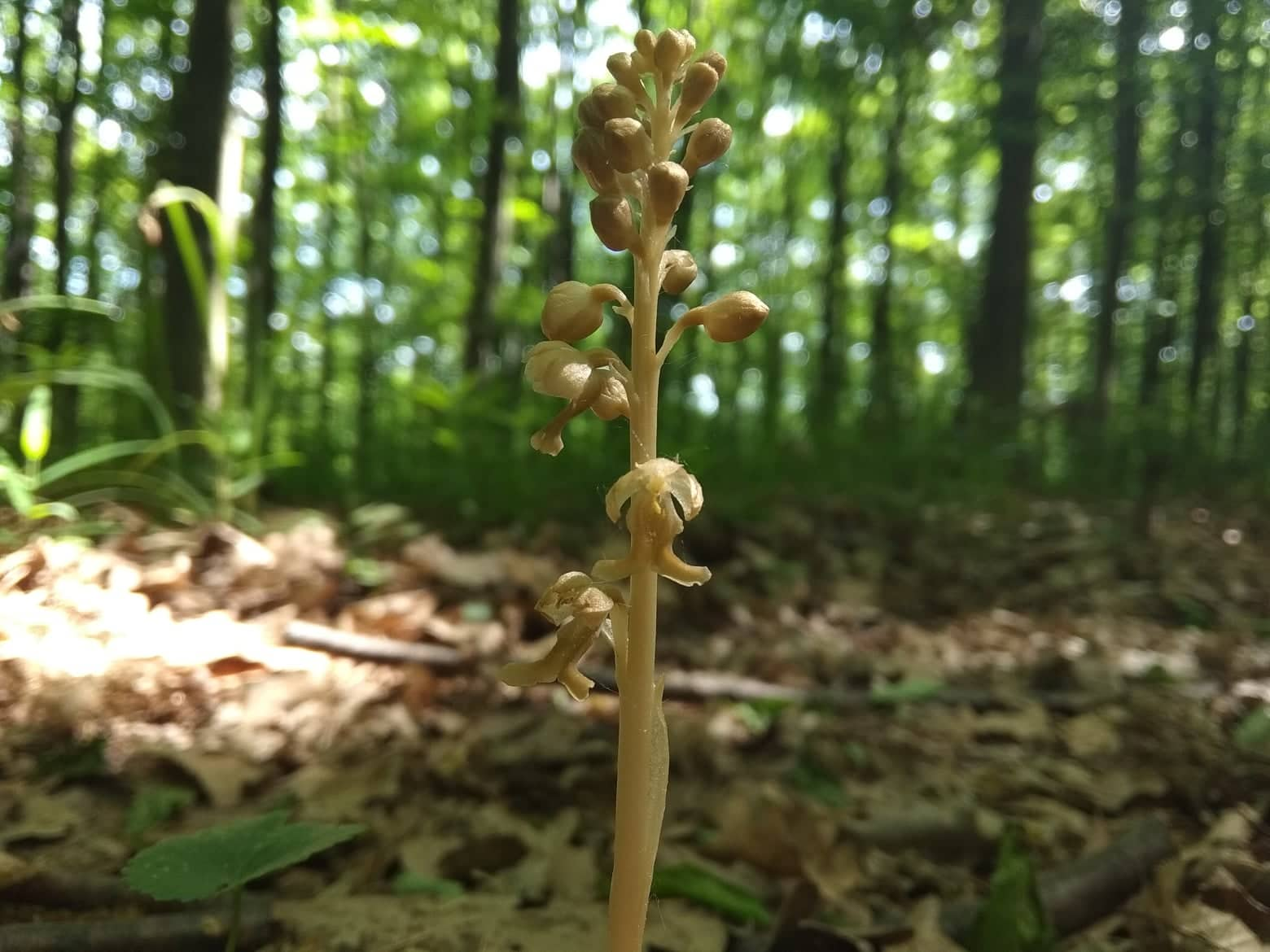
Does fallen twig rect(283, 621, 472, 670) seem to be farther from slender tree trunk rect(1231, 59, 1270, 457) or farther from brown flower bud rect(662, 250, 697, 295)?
slender tree trunk rect(1231, 59, 1270, 457)

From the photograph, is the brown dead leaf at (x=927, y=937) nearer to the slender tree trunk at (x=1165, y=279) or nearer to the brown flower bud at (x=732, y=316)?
the brown flower bud at (x=732, y=316)

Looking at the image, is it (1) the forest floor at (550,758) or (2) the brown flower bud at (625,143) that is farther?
(1) the forest floor at (550,758)

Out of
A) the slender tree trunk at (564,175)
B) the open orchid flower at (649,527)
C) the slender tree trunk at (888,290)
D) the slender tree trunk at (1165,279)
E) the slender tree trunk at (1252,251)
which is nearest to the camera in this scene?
the open orchid flower at (649,527)

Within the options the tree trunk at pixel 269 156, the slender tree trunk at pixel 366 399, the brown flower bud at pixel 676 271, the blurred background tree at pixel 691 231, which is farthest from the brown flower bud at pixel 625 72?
the tree trunk at pixel 269 156

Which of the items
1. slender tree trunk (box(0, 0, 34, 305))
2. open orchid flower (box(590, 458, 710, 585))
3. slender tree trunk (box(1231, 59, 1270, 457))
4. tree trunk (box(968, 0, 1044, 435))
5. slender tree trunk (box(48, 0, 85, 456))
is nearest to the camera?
open orchid flower (box(590, 458, 710, 585))

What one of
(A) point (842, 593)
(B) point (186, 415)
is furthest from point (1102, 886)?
(B) point (186, 415)

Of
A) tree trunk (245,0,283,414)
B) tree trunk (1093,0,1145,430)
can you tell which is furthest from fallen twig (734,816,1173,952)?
tree trunk (1093,0,1145,430)

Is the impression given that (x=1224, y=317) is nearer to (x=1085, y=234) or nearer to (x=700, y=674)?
(x=1085, y=234)
